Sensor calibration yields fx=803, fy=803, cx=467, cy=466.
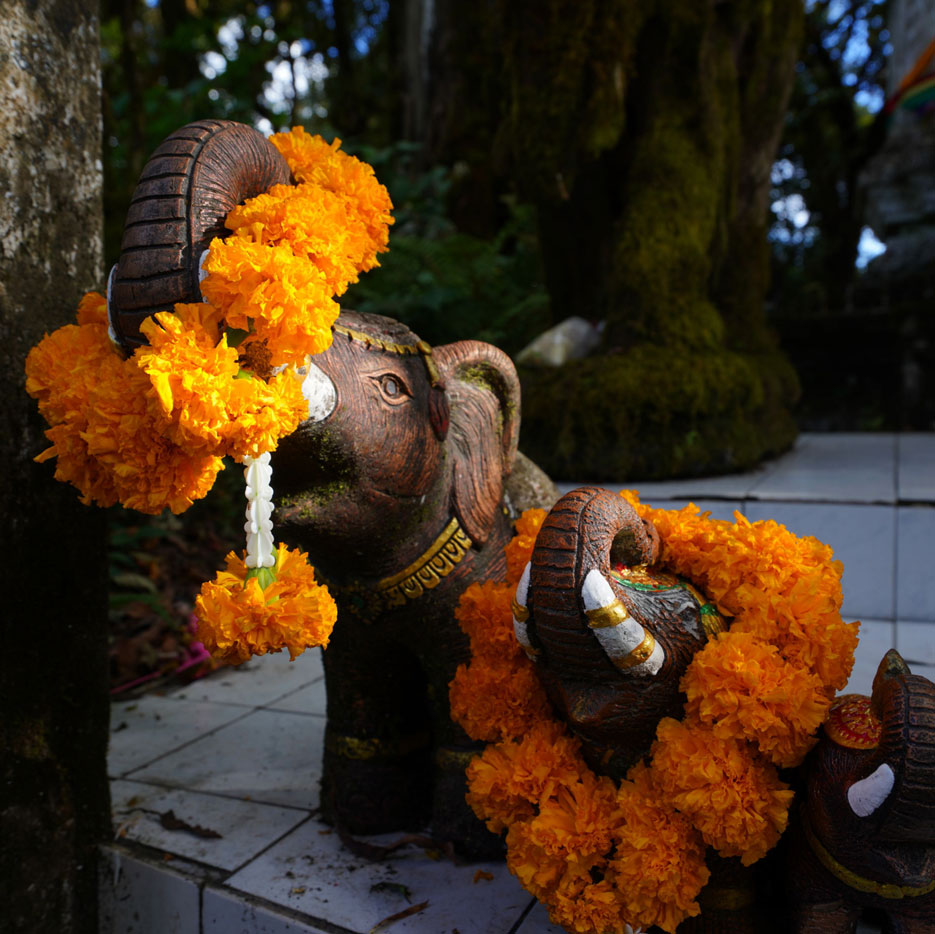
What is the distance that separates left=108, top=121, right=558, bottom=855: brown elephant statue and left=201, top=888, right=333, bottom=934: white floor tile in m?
0.28

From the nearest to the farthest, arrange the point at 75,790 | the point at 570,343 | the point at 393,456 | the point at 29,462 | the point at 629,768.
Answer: the point at 629,768 → the point at 393,456 → the point at 29,462 → the point at 75,790 → the point at 570,343

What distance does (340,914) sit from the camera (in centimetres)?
151


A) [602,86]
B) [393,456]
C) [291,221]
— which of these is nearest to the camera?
[291,221]

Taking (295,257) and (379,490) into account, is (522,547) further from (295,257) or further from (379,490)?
(295,257)

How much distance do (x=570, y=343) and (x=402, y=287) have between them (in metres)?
1.45

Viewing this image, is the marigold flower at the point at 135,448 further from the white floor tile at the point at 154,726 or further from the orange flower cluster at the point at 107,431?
the white floor tile at the point at 154,726

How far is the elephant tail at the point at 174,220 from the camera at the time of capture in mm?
1070

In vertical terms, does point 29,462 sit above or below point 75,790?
above

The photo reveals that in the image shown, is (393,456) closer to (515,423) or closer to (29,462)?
(515,423)

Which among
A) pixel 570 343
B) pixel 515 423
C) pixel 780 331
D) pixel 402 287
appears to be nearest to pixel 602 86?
pixel 570 343

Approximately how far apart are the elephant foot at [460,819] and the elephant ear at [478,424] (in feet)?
1.50

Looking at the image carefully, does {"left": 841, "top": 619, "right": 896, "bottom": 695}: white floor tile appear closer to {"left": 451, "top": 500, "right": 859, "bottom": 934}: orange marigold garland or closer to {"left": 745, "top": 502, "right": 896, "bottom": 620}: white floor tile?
{"left": 745, "top": 502, "right": 896, "bottom": 620}: white floor tile

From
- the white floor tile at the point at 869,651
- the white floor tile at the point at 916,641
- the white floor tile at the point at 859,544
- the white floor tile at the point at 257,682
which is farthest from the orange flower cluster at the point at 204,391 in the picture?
the white floor tile at the point at 859,544

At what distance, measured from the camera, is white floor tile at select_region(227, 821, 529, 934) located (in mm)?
1482
